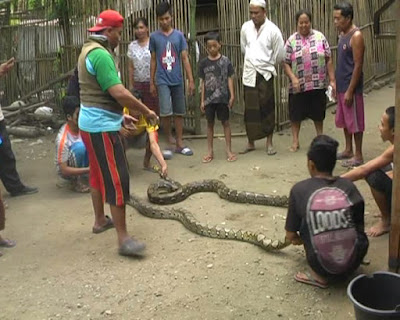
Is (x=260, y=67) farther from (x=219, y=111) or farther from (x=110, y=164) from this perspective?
(x=110, y=164)

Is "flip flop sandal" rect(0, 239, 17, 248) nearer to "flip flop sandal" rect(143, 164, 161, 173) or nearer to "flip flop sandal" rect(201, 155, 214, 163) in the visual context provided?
"flip flop sandal" rect(143, 164, 161, 173)

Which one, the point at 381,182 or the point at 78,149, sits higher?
the point at 78,149

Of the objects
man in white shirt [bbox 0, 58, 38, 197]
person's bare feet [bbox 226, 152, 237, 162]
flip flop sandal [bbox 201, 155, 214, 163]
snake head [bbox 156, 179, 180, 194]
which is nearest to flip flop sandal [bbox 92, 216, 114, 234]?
snake head [bbox 156, 179, 180, 194]

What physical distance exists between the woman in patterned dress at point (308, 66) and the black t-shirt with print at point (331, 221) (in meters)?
3.80

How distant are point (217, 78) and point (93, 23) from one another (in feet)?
10.0

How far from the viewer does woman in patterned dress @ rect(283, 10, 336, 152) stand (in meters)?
7.79

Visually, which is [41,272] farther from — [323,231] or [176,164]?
[176,164]

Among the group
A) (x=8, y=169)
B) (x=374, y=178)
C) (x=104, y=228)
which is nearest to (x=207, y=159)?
(x=104, y=228)

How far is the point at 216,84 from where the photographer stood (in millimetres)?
7836

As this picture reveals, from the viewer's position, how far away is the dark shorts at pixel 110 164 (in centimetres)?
499

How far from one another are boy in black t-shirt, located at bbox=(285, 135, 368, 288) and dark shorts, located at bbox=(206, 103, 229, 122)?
3.77 meters

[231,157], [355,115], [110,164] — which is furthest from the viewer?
[231,157]

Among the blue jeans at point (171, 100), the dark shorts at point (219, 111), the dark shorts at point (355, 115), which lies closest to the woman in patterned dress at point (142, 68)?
the blue jeans at point (171, 100)

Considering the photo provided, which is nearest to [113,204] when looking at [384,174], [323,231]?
[323,231]
